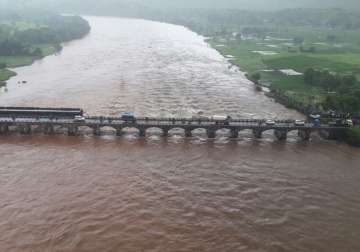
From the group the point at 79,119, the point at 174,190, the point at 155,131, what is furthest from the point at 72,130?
the point at 174,190

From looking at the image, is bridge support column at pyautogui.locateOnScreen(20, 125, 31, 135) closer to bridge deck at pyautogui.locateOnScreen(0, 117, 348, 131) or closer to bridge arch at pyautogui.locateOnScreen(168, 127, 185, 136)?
bridge deck at pyautogui.locateOnScreen(0, 117, 348, 131)

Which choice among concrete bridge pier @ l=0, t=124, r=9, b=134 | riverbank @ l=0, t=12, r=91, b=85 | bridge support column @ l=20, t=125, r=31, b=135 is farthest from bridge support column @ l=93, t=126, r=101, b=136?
riverbank @ l=0, t=12, r=91, b=85

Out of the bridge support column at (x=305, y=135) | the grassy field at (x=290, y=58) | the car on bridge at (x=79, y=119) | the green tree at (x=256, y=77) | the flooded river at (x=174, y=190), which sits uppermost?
the grassy field at (x=290, y=58)

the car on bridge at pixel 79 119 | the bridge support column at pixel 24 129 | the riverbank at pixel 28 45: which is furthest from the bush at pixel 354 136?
the riverbank at pixel 28 45

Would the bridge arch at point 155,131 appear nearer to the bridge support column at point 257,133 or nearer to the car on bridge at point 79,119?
the car on bridge at point 79,119

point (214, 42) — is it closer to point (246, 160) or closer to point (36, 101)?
point (36, 101)

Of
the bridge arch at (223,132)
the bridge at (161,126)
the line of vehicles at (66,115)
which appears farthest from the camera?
the bridge arch at (223,132)
